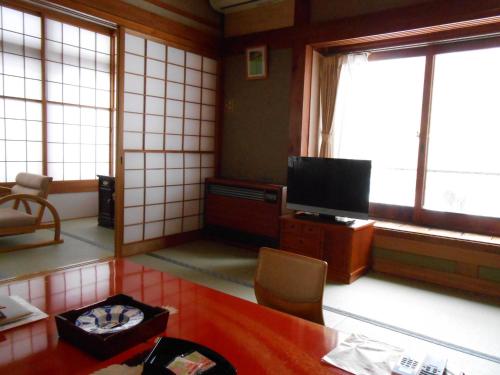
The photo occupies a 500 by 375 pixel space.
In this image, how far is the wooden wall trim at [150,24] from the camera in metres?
3.46

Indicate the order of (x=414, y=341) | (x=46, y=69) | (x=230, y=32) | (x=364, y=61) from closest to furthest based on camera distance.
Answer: (x=414, y=341)
(x=364, y=61)
(x=230, y=32)
(x=46, y=69)

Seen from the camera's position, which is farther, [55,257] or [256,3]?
[256,3]

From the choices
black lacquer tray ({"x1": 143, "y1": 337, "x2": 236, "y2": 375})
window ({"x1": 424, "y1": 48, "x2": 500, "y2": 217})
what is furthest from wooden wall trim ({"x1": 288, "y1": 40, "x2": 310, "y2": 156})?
black lacquer tray ({"x1": 143, "y1": 337, "x2": 236, "y2": 375})

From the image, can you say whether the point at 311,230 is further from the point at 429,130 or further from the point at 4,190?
the point at 4,190

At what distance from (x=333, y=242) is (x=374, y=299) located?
65cm

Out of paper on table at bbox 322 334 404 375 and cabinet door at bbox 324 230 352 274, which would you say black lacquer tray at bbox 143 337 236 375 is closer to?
paper on table at bbox 322 334 404 375

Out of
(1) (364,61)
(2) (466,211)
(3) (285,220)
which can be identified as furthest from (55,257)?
(2) (466,211)

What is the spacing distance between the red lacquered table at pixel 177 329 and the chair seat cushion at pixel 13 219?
309cm

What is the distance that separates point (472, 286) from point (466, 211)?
0.77 metres

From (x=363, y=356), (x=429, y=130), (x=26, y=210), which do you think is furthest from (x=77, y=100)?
(x=363, y=356)

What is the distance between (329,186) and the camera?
3.76m

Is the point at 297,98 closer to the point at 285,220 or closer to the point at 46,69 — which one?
the point at 285,220

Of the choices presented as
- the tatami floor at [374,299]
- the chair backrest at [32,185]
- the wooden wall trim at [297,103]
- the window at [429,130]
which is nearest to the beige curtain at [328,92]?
the window at [429,130]

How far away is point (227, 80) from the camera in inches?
195
